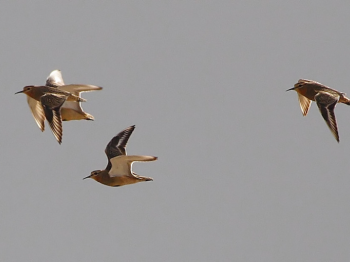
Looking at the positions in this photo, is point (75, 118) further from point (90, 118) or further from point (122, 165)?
point (122, 165)

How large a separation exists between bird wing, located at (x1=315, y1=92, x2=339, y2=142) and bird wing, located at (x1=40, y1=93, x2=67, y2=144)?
22.0 ft

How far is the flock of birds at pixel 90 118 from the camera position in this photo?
2111cm

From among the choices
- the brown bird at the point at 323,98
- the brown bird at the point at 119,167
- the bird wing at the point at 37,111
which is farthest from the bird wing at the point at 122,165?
the brown bird at the point at 323,98

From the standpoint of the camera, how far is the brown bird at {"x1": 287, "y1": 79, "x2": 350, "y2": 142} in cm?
2247

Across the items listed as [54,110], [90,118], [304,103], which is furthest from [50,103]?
[304,103]

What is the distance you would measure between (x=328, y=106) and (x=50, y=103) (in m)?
7.20

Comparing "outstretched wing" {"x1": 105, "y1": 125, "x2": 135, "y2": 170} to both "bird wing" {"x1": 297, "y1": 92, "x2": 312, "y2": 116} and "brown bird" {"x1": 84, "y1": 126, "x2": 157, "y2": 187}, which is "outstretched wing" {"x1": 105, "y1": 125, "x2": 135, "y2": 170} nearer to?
"brown bird" {"x1": 84, "y1": 126, "x2": 157, "y2": 187}

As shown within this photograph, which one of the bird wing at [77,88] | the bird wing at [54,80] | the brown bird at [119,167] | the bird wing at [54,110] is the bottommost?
the brown bird at [119,167]

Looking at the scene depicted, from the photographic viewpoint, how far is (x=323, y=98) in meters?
23.4

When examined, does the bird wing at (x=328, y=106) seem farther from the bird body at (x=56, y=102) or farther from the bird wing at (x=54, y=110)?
the bird wing at (x=54, y=110)

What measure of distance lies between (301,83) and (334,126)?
122 inches

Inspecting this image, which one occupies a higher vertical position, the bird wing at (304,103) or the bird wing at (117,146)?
the bird wing at (304,103)

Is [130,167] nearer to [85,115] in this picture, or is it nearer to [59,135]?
[59,135]

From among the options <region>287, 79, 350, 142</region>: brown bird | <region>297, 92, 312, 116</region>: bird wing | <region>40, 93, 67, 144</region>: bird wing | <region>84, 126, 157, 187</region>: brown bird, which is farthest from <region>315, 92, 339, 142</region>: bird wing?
<region>40, 93, 67, 144</region>: bird wing
